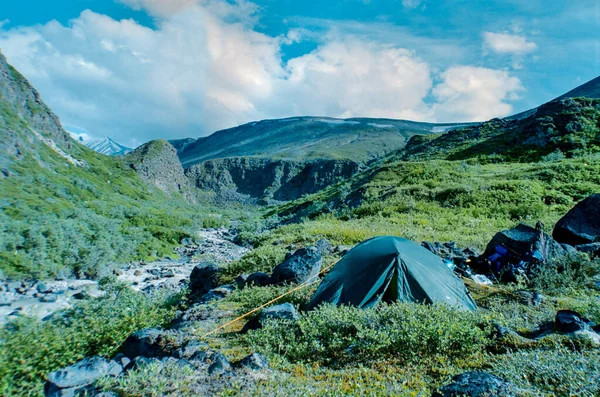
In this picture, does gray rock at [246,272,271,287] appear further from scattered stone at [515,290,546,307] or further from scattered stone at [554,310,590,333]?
scattered stone at [554,310,590,333]

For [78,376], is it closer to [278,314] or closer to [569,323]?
[278,314]

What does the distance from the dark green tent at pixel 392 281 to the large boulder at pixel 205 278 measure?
503 centimetres

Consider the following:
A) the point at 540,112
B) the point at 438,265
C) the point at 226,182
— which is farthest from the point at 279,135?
the point at 438,265

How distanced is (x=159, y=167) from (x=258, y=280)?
81.2 metres

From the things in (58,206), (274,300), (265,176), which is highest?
(265,176)

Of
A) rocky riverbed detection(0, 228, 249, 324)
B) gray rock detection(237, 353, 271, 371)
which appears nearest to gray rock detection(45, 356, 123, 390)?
gray rock detection(237, 353, 271, 371)

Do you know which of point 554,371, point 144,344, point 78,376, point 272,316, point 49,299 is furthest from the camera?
point 49,299

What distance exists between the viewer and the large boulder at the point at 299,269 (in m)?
10.1

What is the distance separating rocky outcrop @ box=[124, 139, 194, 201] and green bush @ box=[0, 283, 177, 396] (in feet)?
237

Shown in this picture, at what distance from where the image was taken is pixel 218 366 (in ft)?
16.8

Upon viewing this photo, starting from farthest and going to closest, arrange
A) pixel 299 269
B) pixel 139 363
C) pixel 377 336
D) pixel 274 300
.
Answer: pixel 299 269, pixel 274 300, pixel 377 336, pixel 139 363

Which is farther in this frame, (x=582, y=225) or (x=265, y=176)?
(x=265, y=176)

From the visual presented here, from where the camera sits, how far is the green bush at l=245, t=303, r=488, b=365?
5.66 m

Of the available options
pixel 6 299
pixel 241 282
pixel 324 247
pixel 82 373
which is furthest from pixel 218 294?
pixel 6 299
